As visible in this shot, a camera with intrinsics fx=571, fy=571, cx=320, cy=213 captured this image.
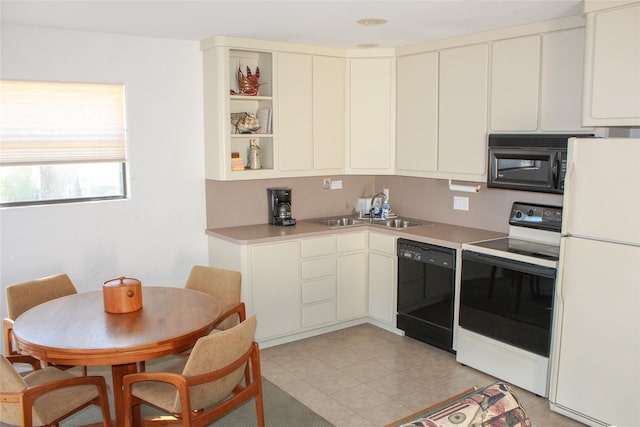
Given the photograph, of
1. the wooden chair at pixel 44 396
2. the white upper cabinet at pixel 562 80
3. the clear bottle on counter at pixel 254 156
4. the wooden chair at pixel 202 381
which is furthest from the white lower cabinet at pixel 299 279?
the white upper cabinet at pixel 562 80

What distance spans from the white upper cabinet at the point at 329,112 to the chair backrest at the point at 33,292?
2251 mm

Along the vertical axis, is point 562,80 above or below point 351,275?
above

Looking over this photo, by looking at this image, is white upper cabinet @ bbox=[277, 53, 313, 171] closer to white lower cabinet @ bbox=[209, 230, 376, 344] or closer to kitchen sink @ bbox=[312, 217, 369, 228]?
kitchen sink @ bbox=[312, 217, 369, 228]

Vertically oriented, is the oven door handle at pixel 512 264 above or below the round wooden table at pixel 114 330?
above

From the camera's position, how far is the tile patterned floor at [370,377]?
3498 millimetres

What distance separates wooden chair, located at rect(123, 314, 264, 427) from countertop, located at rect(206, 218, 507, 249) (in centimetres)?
160

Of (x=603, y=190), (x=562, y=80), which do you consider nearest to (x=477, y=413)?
(x=603, y=190)

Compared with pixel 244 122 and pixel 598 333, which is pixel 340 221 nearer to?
pixel 244 122

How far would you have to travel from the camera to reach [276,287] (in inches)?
176

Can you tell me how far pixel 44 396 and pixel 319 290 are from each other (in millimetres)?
2435

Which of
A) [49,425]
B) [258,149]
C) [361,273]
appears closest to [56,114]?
[258,149]

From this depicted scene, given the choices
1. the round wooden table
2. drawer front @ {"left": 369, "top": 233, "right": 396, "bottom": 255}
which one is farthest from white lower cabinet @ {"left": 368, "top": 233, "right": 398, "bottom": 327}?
the round wooden table

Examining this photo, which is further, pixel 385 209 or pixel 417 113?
pixel 385 209

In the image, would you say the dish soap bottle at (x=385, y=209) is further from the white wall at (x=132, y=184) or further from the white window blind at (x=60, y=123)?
the white window blind at (x=60, y=123)
